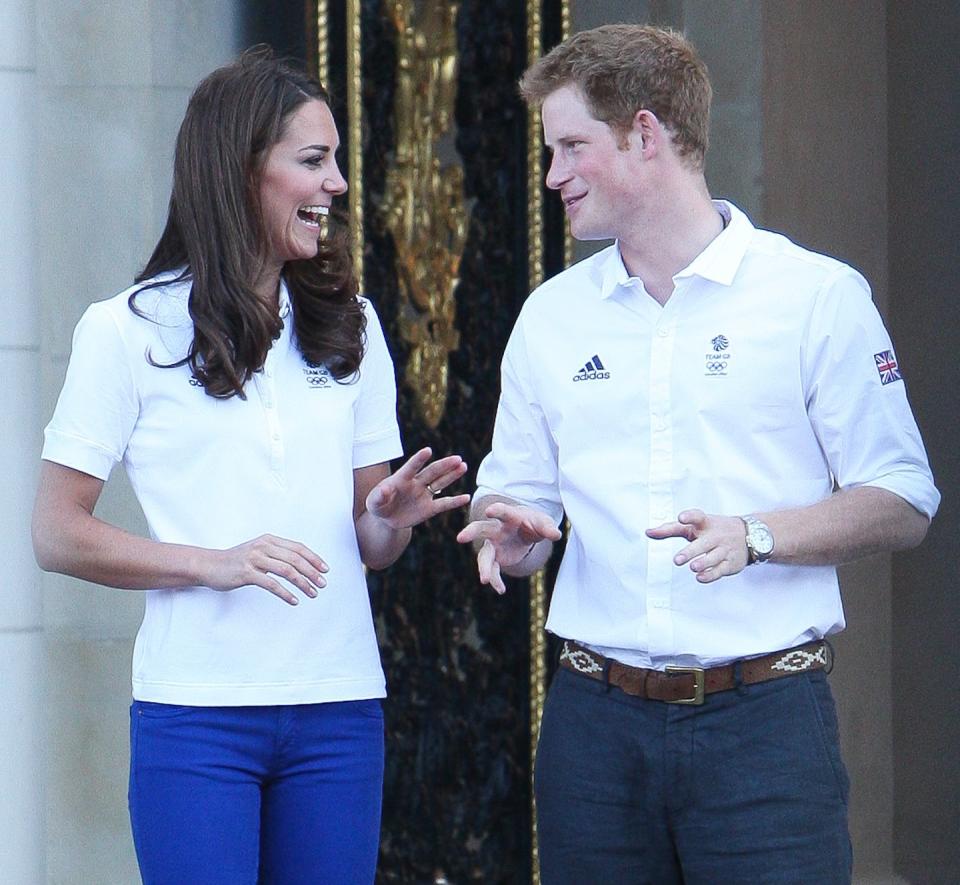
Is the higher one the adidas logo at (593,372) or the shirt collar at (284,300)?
the shirt collar at (284,300)

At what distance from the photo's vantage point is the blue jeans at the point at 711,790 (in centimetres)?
266

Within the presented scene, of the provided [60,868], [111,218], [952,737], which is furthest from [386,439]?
[952,737]

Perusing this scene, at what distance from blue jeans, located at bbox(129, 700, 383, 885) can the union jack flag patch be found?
996mm

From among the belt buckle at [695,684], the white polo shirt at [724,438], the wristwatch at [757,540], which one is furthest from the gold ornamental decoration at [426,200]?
the wristwatch at [757,540]

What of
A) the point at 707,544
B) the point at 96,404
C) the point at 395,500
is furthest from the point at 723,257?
the point at 96,404

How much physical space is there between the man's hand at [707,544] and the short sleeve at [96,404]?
2.92 feet

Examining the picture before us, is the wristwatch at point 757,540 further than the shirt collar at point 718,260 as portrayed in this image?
No

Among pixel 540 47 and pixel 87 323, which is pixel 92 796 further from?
pixel 540 47

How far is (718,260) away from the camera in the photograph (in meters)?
2.81

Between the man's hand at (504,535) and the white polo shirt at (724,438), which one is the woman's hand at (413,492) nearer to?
the man's hand at (504,535)

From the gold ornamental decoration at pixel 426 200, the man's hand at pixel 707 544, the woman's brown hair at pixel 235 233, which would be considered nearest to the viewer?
the man's hand at pixel 707 544

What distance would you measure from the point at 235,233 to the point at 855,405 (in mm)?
1055

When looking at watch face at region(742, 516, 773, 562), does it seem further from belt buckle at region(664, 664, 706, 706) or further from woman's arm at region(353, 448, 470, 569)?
woman's arm at region(353, 448, 470, 569)

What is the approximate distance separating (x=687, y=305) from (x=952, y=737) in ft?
7.45
